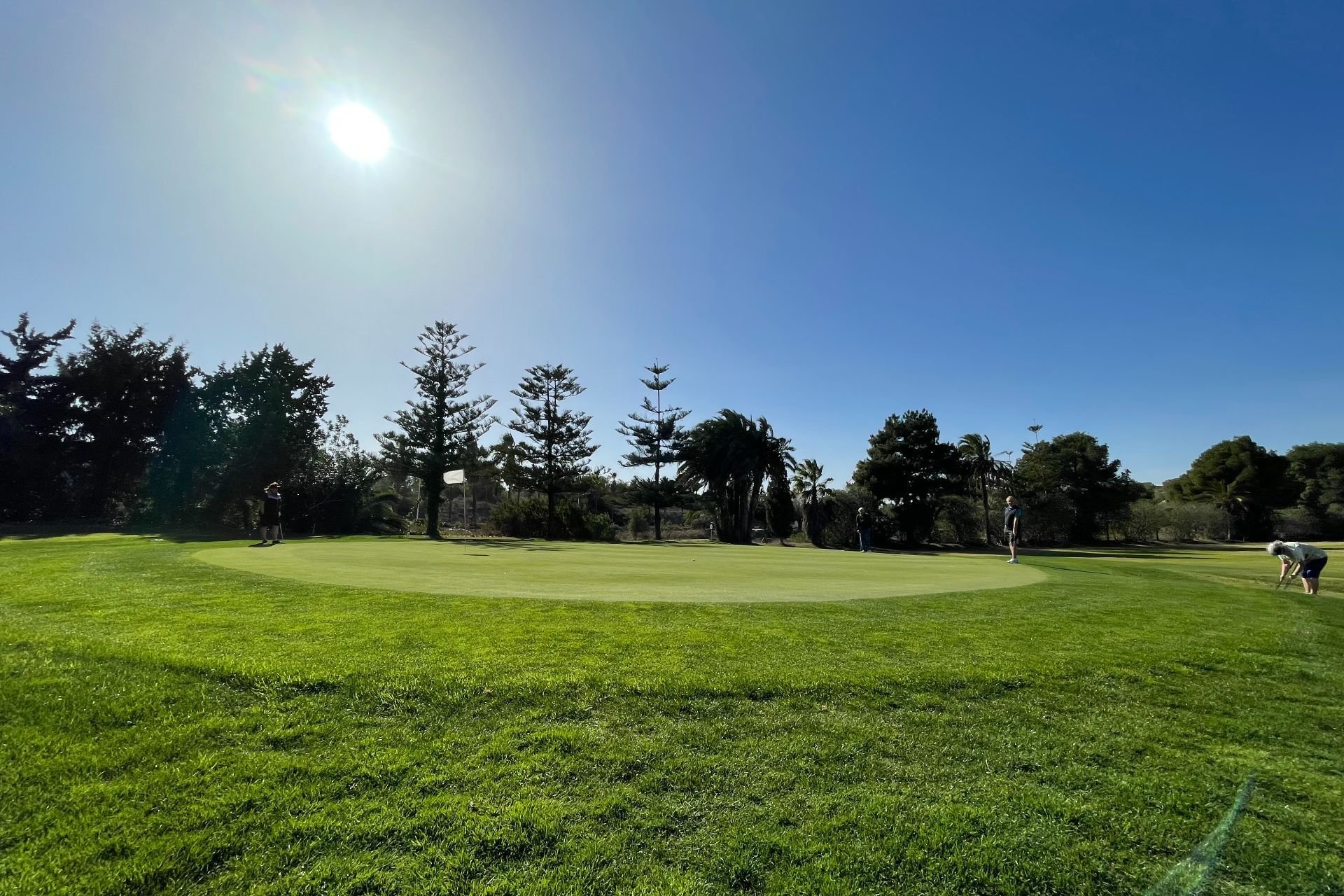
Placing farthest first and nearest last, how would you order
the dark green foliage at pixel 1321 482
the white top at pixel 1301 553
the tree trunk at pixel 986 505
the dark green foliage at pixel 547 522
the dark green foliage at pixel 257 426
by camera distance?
the dark green foliage at pixel 1321 482
the tree trunk at pixel 986 505
the dark green foliage at pixel 547 522
the dark green foliage at pixel 257 426
the white top at pixel 1301 553

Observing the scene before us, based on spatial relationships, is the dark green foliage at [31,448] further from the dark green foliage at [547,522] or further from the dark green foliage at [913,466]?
the dark green foliage at [913,466]

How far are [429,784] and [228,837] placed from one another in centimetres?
80

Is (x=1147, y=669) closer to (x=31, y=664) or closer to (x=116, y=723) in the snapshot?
(x=116, y=723)

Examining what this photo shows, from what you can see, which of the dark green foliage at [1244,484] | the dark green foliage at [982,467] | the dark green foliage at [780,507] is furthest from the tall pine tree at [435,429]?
the dark green foliage at [1244,484]

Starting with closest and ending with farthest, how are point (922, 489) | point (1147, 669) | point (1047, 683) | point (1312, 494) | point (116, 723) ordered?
point (116, 723) → point (1047, 683) → point (1147, 669) → point (922, 489) → point (1312, 494)

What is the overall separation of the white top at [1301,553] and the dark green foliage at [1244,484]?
195ft

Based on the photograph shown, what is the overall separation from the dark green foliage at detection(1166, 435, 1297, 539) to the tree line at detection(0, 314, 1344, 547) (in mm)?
17784

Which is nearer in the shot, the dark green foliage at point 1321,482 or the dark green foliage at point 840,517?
the dark green foliage at point 840,517

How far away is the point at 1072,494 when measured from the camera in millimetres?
51625

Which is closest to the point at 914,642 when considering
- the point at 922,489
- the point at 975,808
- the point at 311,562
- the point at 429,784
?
the point at 975,808

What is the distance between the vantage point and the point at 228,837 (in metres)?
2.44

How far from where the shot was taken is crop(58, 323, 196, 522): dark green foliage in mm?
33750

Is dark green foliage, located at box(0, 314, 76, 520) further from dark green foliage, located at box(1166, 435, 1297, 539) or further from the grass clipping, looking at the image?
dark green foliage, located at box(1166, 435, 1297, 539)

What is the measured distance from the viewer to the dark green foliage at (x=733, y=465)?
3888cm
